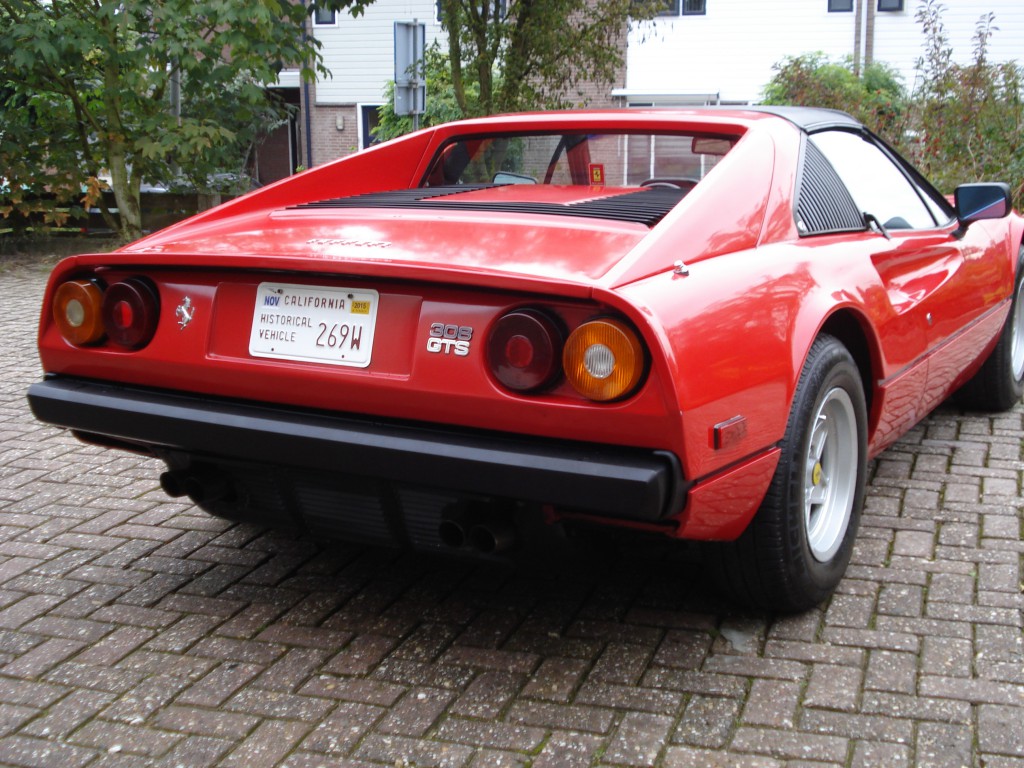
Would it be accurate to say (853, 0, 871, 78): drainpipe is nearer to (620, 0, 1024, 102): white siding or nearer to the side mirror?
(620, 0, 1024, 102): white siding

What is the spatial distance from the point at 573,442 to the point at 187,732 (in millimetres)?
1081

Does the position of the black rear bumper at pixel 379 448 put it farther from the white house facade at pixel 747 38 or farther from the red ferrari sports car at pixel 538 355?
the white house facade at pixel 747 38

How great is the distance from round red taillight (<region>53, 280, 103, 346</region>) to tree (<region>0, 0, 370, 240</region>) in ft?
21.4

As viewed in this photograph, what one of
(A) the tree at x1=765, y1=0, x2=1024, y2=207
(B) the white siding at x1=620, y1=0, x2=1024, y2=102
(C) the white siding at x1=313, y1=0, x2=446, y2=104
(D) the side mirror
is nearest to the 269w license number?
(D) the side mirror

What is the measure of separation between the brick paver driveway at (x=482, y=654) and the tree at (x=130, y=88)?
6.55 meters

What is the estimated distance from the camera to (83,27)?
32.6 ft

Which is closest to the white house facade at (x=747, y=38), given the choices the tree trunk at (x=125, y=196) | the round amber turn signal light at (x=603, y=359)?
the tree trunk at (x=125, y=196)

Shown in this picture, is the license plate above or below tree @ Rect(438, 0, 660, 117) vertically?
below

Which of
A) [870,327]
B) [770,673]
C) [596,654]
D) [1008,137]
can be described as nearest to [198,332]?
[596,654]

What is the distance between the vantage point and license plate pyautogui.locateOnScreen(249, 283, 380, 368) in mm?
2670

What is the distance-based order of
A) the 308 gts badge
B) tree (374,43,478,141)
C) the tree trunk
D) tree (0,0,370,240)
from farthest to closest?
tree (374,43,478,141)
the tree trunk
tree (0,0,370,240)
the 308 gts badge

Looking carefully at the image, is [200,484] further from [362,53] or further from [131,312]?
[362,53]

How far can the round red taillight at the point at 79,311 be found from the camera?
Result: 2.99 meters

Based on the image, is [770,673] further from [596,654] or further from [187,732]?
[187,732]
